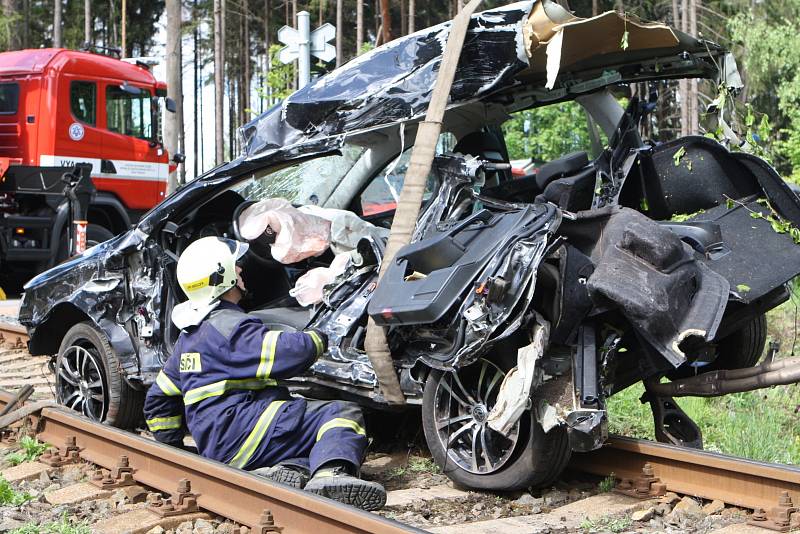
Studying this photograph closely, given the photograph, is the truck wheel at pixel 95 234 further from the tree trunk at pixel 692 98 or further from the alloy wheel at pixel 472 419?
the tree trunk at pixel 692 98

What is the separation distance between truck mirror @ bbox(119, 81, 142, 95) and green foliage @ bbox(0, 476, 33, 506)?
12.2m

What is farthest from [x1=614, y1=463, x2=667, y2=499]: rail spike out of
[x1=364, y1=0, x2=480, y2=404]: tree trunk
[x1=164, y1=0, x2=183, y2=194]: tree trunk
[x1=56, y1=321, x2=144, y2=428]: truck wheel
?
[x1=164, y1=0, x2=183, y2=194]: tree trunk

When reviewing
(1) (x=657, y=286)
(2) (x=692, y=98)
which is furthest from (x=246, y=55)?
(1) (x=657, y=286)

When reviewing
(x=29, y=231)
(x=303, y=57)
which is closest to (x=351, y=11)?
(x=29, y=231)

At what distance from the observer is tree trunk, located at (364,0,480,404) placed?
16.5 feet

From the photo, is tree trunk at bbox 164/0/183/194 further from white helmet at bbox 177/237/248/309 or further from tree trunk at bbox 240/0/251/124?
white helmet at bbox 177/237/248/309

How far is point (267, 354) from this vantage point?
477cm

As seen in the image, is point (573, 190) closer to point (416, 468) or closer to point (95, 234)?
point (416, 468)

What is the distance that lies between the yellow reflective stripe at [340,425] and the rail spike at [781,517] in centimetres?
185

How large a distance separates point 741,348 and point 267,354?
2795mm

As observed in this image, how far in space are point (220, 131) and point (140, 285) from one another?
2992cm

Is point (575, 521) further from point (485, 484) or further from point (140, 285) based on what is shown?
point (140, 285)

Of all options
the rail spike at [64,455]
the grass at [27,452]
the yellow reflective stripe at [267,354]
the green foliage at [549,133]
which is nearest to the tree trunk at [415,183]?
the yellow reflective stripe at [267,354]

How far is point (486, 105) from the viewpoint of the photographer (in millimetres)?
6094
